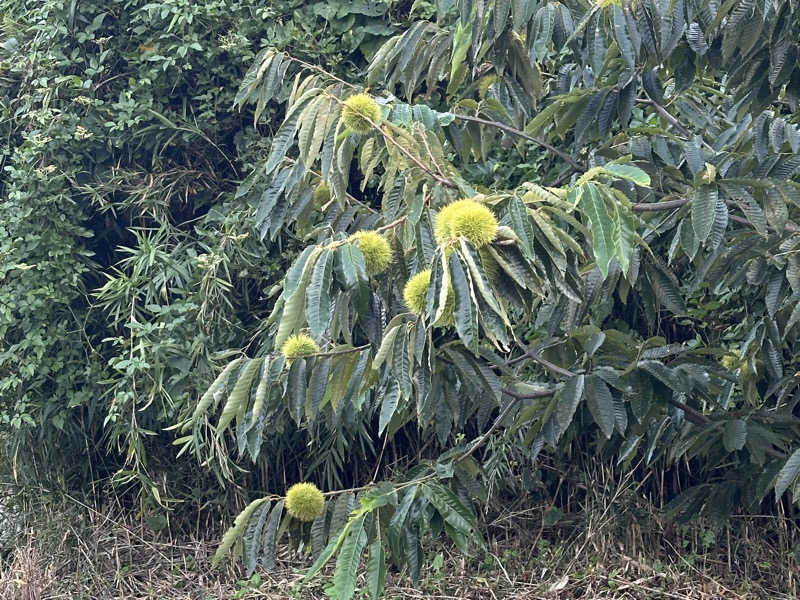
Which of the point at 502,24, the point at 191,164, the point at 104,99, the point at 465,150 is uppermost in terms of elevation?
the point at 502,24

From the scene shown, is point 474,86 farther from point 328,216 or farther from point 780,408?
point 780,408

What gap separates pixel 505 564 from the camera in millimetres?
3049

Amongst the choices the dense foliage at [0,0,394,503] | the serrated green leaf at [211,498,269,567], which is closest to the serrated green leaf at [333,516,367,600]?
the serrated green leaf at [211,498,269,567]

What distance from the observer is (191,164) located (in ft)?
10.9

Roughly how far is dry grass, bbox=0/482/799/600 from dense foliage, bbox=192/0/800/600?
30.7 inches

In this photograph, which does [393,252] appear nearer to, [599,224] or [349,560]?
[599,224]

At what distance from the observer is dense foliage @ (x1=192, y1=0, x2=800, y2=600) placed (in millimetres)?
1314

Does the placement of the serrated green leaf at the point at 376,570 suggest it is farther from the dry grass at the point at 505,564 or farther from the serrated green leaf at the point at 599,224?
the dry grass at the point at 505,564

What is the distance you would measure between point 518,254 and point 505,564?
2.03m

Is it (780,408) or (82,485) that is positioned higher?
(780,408)

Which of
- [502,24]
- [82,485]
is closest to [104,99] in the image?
[82,485]

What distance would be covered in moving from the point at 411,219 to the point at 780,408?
1.12m

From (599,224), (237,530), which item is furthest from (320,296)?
(237,530)

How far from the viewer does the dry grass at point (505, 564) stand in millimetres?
2840
